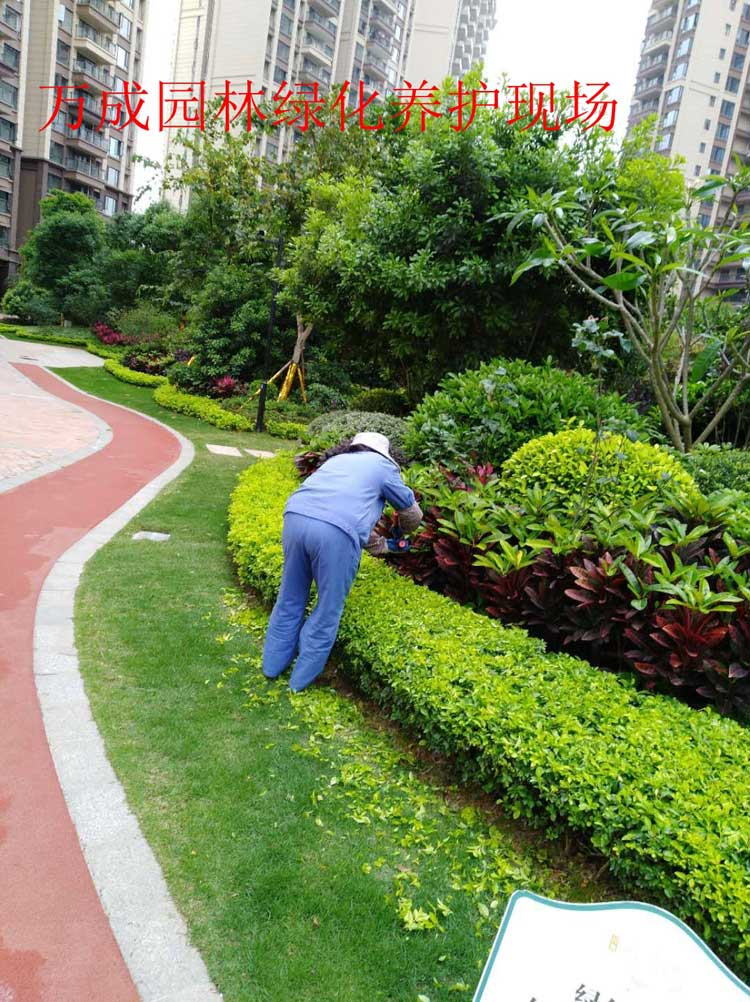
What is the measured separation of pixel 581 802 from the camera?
106 inches

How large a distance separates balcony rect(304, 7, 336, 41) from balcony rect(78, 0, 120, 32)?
12672 millimetres

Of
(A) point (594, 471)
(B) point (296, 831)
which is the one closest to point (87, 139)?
(A) point (594, 471)

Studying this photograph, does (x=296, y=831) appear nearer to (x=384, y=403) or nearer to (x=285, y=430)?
(x=384, y=403)

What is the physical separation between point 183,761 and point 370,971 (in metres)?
1.39

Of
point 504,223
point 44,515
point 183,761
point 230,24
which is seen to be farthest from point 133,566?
point 230,24

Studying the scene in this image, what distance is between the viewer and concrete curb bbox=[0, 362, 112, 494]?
7941 mm

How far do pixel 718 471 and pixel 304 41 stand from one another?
2048 inches

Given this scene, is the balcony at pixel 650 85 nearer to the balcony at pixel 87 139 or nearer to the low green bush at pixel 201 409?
the balcony at pixel 87 139

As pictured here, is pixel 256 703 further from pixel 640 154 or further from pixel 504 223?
pixel 640 154

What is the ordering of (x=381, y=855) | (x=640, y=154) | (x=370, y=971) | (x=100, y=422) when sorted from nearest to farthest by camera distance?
(x=370, y=971) < (x=381, y=855) < (x=640, y=154) < (x=100, y=422)

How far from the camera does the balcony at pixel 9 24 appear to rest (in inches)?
1383

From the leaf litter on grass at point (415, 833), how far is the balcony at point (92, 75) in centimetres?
4778

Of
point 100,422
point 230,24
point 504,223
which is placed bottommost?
point 100,422

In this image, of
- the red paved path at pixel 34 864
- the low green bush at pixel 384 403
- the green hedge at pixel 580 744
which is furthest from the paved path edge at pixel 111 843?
the low green bush at pixel 384 403
